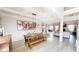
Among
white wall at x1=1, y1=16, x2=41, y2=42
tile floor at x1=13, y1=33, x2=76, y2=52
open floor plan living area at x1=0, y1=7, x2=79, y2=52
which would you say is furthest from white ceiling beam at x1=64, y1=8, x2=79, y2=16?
white wall at x1=1, y1=16, x2=41, y2=42

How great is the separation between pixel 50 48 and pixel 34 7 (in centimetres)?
101

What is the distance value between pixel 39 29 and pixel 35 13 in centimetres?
39

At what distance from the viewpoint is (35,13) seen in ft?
5.89

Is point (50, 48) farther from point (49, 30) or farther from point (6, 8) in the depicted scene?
point (6, 8)

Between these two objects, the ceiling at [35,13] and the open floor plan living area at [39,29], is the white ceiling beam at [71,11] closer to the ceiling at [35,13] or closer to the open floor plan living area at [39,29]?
the open floor plan living area at [39,29]

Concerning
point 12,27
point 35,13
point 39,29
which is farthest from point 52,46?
point 12,27

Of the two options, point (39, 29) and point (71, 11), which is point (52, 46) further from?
point (71, 11)

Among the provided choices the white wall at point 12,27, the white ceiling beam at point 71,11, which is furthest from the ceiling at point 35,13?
the white ceiling beam at point 71,11

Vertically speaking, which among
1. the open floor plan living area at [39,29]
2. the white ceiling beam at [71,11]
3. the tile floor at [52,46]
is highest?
the white ceiling beam at [71,11]

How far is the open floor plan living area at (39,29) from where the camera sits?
168 cm

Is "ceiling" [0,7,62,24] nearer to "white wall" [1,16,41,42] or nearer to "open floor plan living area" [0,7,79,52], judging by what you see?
"open floor plan living area" [0,7,79,52]

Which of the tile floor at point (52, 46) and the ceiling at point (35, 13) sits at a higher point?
the ceiling at point (35, 13)

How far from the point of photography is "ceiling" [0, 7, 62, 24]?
1.65 metres
